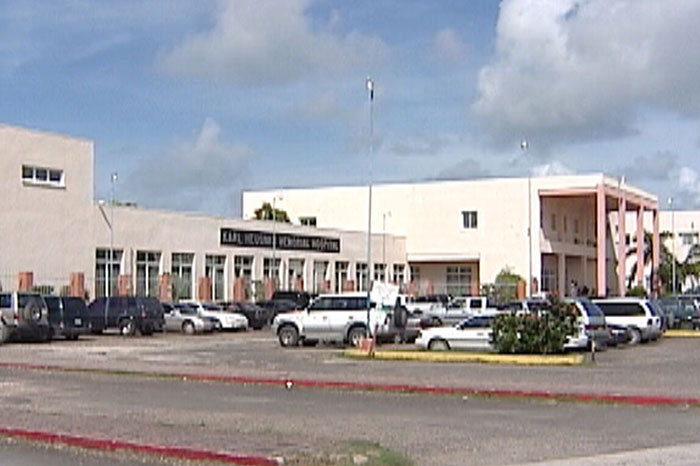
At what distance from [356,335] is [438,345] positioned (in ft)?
12.7

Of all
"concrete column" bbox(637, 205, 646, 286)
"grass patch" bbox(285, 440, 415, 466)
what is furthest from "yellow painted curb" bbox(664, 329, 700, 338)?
"concrete column" bbox(637, 205, 646, 286)

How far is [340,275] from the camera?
256 ft

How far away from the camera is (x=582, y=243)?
285ft

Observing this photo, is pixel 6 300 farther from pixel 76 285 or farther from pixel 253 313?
pixel 253 313

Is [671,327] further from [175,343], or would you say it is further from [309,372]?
[309,372]

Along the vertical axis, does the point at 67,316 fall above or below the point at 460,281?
below

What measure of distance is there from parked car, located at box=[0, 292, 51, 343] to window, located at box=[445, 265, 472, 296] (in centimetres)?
4720

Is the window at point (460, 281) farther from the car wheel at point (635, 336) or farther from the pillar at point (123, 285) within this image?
the car wheel at point (635, 336)

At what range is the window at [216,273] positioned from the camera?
64.8 m

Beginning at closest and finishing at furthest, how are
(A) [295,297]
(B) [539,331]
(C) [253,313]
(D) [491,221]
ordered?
(B) [539,331]
(C) [253,313]
(A) [295,297]
(D) [491,221]

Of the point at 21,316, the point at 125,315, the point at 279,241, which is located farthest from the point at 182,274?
the point at 21,316

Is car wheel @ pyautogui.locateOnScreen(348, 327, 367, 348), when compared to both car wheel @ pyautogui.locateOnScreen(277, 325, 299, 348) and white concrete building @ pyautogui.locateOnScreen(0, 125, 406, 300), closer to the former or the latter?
car wheel @ pyautogui.locateOnScreen(277, 325, 299, 348)

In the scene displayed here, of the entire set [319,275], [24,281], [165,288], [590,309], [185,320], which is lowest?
[185,320]

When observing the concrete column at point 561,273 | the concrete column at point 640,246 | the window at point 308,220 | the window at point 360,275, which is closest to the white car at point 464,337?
the window at point 360,275
